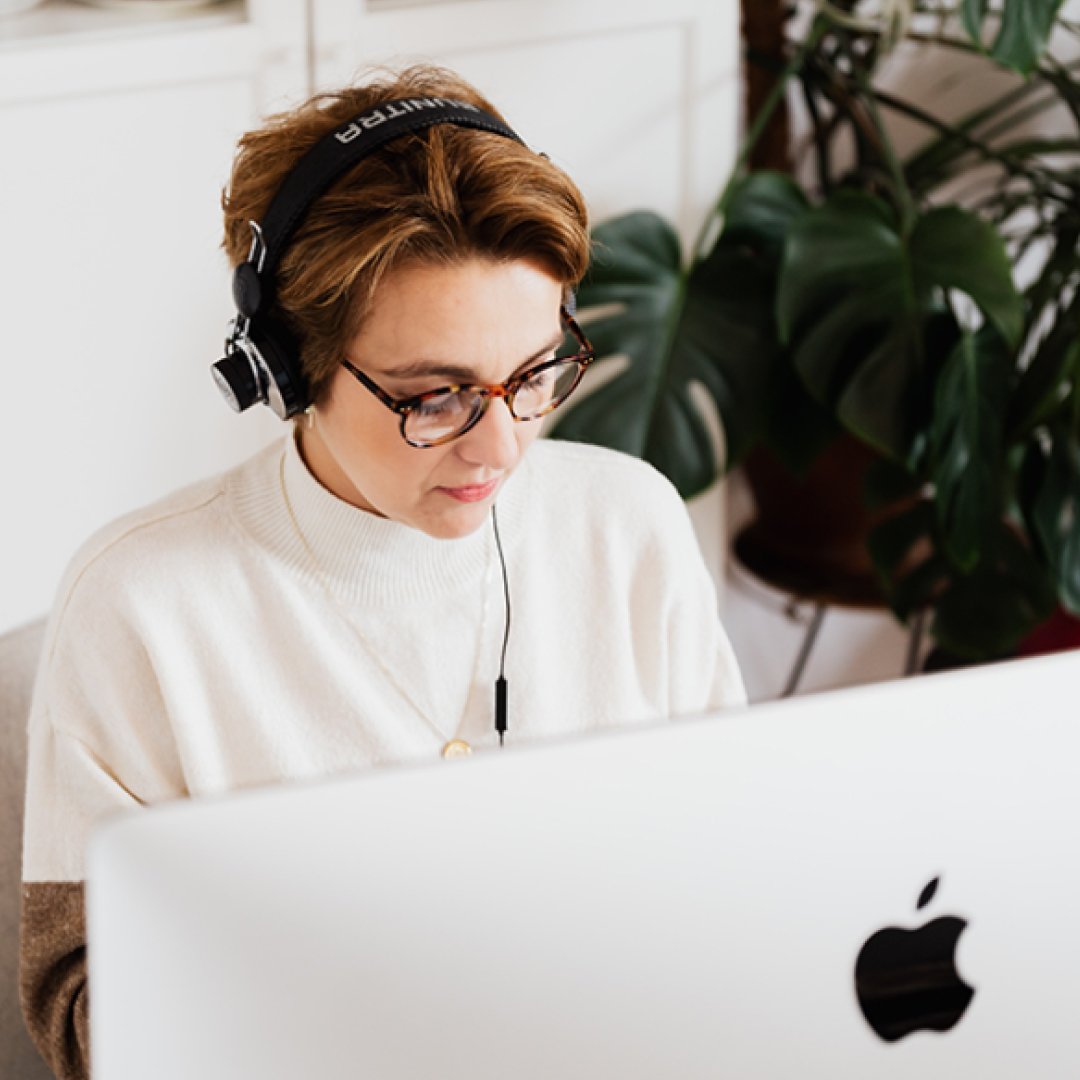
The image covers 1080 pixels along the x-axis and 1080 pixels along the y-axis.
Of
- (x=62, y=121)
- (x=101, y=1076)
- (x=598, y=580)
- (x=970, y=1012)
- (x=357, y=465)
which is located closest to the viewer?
(x=101, y=1076)

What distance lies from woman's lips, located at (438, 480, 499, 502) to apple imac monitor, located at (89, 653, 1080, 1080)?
1.63 ft

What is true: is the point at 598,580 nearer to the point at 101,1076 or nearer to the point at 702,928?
the point at 702,928

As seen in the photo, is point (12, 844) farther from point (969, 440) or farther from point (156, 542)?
point (969, 440)

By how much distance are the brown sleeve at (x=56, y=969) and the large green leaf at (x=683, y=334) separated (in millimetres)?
1146

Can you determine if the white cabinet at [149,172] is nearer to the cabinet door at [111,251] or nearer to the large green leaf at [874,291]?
the cabinet door at [111,251]

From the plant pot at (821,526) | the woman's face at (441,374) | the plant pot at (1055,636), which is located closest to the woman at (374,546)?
the woman's face at (441,374)

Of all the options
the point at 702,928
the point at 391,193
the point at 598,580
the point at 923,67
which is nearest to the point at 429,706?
the point at 598,580

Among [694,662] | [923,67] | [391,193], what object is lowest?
[694,662]

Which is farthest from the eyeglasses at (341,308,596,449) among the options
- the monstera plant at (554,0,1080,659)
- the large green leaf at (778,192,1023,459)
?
the large green leaf at (778,192,1023,459)

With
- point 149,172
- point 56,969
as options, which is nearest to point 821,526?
point 149,172

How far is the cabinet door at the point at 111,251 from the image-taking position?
5.74ft

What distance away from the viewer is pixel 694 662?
1.35 metres

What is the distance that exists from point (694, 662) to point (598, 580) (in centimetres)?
11

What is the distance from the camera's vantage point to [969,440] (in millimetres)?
1998
